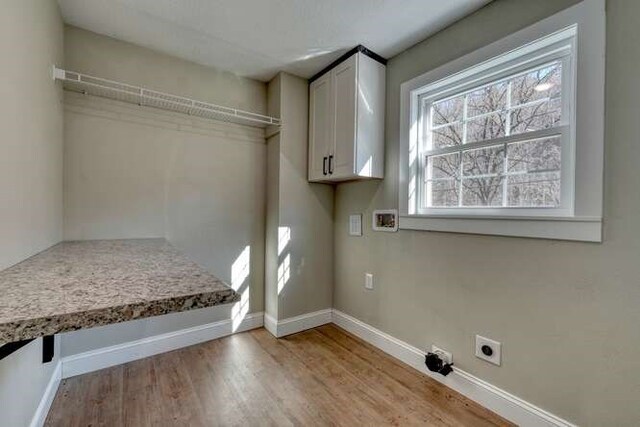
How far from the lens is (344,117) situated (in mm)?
2270

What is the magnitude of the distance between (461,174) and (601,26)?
0.90 metres

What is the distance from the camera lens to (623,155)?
4.02 ft

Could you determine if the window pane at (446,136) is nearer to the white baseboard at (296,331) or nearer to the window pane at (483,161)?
the window pane at (483,161)

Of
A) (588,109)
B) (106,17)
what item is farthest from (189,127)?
(588,109)

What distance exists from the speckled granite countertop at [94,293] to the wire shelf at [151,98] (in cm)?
122

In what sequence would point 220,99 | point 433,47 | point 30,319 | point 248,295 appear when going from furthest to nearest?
point 248,295 < point 220,99 < point 433,47 < point 30,319

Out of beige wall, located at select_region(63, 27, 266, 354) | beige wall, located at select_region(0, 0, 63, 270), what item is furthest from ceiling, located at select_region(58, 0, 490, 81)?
beige wall, located at select_region(0, 0, 63, 270)

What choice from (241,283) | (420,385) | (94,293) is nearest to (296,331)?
(241,283)

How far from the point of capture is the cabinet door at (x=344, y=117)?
2.19m

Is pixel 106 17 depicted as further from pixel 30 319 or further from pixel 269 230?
pixel 30 319

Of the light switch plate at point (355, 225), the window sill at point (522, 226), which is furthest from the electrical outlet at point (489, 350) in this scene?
the light switch plate at point (355, 225)

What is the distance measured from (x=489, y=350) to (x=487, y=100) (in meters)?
1.50

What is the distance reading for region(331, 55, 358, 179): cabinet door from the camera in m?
2.19

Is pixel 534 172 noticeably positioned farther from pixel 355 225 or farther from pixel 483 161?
pixel 355 225
